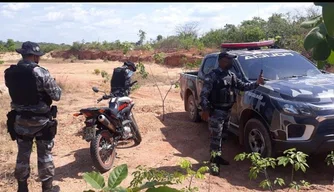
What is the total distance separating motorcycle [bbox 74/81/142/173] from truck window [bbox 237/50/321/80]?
6.15ft

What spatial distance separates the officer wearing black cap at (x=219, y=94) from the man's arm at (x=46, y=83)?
188cm

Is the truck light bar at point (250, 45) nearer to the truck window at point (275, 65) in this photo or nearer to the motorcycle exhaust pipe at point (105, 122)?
the truck window at point (275, 65)

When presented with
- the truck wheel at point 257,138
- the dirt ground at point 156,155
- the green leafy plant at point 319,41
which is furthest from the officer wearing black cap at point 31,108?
the green leafy plant at point 319,41

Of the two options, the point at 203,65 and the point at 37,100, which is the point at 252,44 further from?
the point at 37,100

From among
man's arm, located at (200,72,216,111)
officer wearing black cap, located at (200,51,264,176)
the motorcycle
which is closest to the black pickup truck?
officer wearing black cap, located at (200,51,264,176)

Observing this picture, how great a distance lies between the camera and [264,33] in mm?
21266

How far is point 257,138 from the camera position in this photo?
4930mm

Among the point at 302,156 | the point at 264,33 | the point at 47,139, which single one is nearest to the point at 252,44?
the point at 302,156

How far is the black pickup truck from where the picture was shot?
4348mm

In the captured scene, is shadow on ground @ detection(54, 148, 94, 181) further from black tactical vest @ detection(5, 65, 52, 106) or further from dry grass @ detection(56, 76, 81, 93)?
dry grass @ detection(56, 76, 81, 93)

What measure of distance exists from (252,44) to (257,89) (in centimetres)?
135

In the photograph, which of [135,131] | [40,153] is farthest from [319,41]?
[135,131]

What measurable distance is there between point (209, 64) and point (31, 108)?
11.3 ft

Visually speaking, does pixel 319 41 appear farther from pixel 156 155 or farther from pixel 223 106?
pixel 156 155
